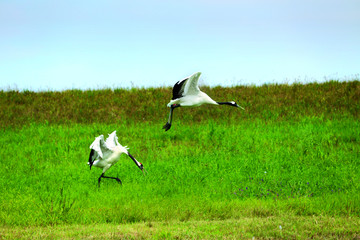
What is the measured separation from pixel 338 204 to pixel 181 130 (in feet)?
27.4

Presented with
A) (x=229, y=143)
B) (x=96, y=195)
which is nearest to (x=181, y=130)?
(x=229, y=143)

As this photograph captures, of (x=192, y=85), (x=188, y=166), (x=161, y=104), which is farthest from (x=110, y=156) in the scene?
(x=161, y=104)

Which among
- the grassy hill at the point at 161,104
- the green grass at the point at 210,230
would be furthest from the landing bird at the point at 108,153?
the grassy hill at the point at 161,104

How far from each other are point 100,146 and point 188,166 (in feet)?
11.1

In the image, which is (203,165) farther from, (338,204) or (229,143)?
(338,204)

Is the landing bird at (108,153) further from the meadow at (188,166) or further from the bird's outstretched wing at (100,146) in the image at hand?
the meadow at (188,166)

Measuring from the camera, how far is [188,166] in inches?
411

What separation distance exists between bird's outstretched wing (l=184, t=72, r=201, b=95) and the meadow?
84 centimetres

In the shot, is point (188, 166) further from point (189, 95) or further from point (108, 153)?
point (189, 95)

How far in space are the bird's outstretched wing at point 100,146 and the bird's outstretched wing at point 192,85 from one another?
186 cm

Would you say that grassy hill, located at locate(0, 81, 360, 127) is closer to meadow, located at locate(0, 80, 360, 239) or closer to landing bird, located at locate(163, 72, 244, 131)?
meadow, located at locate(0, 80, 360, 239)

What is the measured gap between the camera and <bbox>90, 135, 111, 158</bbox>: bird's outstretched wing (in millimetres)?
7250

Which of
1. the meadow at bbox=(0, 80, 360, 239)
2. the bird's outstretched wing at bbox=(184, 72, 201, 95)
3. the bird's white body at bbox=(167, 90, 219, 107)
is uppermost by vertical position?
the bird's outstretched wing at bbox=(184, 72, 201, 95)

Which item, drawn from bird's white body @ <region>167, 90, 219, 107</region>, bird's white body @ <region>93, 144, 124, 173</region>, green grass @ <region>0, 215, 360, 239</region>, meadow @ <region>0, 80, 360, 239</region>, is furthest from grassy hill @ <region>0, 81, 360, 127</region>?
green grass @ <region>0, 215, 360, 239</region>
